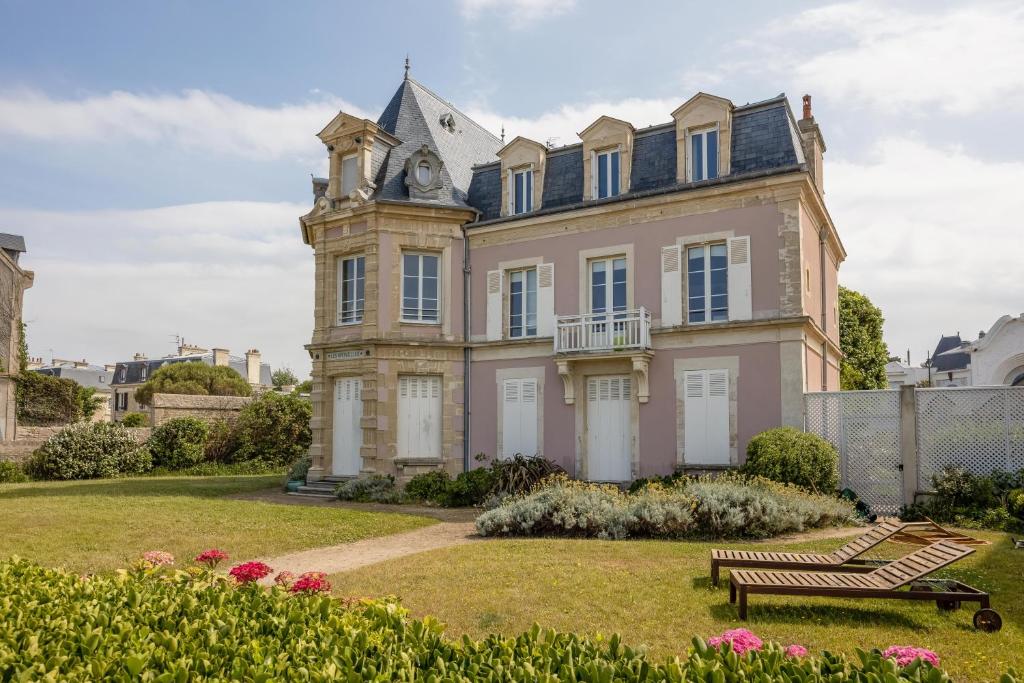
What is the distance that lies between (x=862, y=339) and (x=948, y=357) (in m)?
30.4

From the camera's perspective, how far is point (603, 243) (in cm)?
1656

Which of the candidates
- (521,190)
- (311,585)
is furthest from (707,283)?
(311,585)

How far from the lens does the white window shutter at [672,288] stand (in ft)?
50.8

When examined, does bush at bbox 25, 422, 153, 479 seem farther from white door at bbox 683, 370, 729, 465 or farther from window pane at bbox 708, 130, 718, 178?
window pane at bbox 708, 130, 718, 178

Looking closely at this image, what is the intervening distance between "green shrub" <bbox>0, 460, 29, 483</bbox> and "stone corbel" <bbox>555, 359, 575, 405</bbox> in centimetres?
1624

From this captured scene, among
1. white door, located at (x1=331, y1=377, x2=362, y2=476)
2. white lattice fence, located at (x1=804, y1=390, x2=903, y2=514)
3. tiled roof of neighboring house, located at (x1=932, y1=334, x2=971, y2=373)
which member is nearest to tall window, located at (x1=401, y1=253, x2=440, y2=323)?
white door, located at (x1=331, y1=377, x2=362, y2=476)

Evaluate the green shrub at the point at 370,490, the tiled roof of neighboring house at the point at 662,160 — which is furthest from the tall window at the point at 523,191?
the green shrub at the point at 370,490

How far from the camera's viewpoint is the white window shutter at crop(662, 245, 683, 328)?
50.8 ft

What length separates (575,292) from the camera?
16.8 m

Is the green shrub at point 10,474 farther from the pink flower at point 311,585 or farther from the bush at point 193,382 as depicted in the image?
the bush at point 193,382

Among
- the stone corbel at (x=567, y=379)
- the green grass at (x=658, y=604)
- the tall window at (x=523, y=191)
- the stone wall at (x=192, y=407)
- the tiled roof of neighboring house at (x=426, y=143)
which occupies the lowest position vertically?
the green grass at (x=658, y=604)

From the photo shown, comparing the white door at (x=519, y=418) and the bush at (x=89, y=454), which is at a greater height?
the white door at (x=519, y=418)

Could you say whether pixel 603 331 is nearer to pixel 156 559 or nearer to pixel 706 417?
pixel 706 417

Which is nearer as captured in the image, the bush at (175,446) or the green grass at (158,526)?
the green grass at (158,526)
